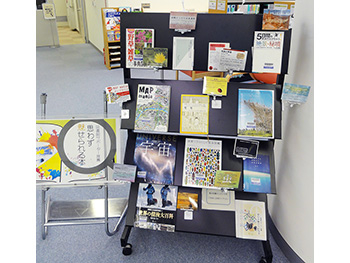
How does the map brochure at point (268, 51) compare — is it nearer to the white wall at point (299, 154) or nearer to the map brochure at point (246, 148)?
the white wall at point (299, 154)

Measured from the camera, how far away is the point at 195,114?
1.86 meters

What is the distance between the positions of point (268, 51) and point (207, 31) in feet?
1.24

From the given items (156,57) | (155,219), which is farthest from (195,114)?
(155,219)

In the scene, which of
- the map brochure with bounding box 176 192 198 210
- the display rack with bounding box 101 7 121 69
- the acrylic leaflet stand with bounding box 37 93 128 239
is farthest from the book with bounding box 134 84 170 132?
the display rack with bounding box 101 7 121 69

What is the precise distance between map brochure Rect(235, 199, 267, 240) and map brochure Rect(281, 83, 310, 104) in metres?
0.76

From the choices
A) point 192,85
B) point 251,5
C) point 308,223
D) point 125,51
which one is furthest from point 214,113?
point 251,5

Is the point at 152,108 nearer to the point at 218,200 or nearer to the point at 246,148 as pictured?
the point at 246,148

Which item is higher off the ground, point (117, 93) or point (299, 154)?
point (117, 93)

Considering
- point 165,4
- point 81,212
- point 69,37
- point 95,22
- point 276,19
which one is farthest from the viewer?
point 69,37

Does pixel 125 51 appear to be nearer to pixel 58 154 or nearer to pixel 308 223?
pixel 58 154

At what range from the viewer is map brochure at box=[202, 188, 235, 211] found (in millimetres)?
2018

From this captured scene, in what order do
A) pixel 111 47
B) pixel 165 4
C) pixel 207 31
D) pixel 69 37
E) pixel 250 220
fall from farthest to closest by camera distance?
pixel 69 37 → pixel 165 4 → pixel 111 47 → pixel 250 220 → pixel 207 31

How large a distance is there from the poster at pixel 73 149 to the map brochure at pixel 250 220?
96 centimetres
